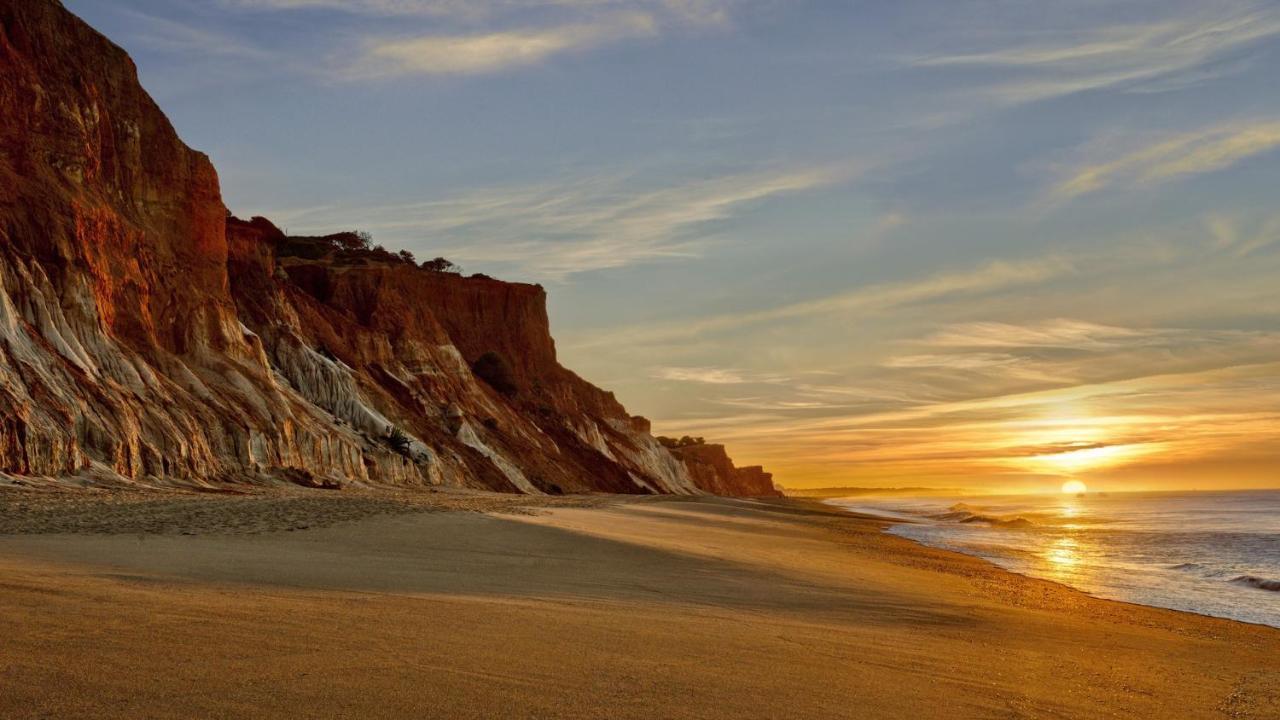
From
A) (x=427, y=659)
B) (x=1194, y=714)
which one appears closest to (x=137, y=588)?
(x=427, y=659)

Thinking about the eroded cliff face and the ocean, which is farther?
the eroded cliff face

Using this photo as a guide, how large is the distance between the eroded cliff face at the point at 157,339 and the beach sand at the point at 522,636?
13118mm

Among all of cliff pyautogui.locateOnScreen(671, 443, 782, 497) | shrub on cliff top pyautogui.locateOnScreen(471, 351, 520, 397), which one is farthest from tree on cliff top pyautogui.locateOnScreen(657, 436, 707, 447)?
shrub on cliff top pyautogui.locateOnScreen(471, 351, 520, 397)

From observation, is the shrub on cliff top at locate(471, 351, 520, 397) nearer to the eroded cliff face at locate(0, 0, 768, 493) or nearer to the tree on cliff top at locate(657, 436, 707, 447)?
the eroded cliff face at locate(0, 0, 768, 493)

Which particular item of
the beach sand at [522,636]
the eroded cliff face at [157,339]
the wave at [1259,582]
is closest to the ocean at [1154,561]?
the wave at [1259,582]

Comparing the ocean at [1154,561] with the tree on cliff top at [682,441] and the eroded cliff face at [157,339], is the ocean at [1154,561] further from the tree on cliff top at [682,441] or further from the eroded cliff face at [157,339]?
the tree on cliff top at [682,441]

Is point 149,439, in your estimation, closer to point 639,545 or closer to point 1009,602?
point 639,545

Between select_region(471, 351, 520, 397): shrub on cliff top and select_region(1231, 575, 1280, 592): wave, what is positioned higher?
select_region(471, 351, 520, 397): shrub on cliff top

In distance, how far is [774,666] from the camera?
6.04 metres

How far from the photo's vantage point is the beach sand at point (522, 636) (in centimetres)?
454

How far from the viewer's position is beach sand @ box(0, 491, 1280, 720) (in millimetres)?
4539

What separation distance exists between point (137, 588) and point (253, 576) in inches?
60.0

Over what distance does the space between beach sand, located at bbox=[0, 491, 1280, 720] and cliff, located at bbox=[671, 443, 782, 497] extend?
9984 centimetres

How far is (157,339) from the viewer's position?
34.7m
